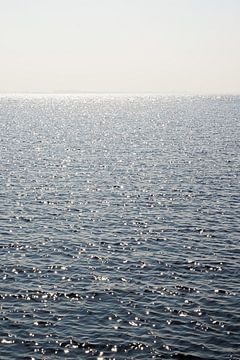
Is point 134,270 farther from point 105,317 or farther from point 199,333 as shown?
point 199,333

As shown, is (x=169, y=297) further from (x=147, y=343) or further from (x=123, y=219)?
(x=123, y=219)

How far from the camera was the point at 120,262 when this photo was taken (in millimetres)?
48531

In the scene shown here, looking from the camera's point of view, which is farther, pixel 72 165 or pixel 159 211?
pixel 72 165

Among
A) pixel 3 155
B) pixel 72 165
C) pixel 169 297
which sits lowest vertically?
pixel 169 297

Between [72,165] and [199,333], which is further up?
[72,165]

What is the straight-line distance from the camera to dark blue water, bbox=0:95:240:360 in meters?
33.4

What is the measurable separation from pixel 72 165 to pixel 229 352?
7909cm

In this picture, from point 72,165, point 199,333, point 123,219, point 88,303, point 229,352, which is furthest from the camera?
point 72,165

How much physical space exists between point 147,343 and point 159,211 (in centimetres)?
3543

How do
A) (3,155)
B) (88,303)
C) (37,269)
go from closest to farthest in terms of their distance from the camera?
(88,303) → (37,269) → (3,155)

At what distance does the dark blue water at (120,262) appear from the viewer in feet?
110

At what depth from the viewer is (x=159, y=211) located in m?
67.2

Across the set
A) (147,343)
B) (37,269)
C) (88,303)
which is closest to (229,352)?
(147,343)

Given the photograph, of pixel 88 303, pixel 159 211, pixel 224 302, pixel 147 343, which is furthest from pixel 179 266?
pixel 159 211
